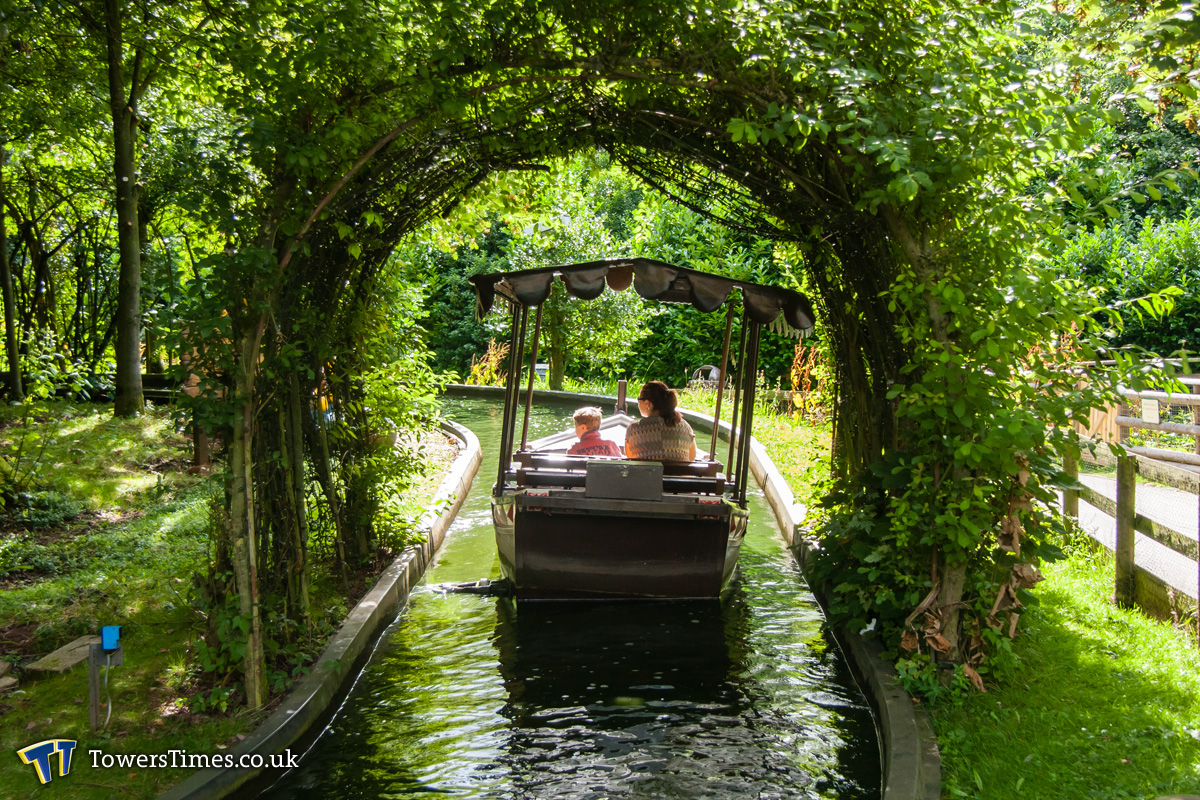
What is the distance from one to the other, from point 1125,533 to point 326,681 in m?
5.21

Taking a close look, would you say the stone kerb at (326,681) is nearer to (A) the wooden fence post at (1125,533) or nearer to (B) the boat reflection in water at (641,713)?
(B) the boat reflection in water at (641,713)

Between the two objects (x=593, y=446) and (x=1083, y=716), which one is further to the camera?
(x=593, y=446)

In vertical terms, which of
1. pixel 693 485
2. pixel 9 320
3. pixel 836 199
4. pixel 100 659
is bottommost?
pixel 100 659

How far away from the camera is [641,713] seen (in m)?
5.19

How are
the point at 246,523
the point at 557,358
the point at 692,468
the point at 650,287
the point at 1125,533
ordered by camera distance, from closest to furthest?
the point at 246,523, the point at 1125,533, the point at 650,287, the point at 692,468, the point at 557,358

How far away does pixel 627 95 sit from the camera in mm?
5719

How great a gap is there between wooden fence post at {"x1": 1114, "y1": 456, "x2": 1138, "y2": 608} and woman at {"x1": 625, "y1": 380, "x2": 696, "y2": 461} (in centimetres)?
326

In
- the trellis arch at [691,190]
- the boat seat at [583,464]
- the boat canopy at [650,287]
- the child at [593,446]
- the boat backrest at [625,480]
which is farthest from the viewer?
the child at [593,446]

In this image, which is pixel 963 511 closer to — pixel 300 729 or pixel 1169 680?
pixel 1169 680

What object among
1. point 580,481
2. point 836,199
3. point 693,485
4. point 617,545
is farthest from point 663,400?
point 836,199

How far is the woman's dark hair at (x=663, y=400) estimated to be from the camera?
771 cm

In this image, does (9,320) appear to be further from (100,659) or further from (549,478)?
(100,659)

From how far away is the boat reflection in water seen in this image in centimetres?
437

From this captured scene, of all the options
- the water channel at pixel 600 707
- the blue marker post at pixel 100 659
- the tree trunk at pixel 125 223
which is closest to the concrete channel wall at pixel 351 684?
the water channel at pixel 600 707
